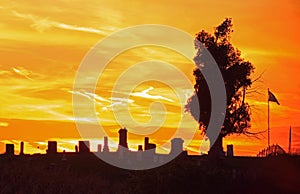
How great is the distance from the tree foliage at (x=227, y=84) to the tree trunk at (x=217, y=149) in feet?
1.96

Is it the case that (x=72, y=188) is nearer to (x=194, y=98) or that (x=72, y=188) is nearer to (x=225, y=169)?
(x=225, y=169)

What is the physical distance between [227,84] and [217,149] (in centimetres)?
627

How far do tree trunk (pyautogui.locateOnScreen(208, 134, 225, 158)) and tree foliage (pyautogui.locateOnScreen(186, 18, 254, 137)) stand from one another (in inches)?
23.5

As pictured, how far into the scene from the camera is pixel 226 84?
6675cm

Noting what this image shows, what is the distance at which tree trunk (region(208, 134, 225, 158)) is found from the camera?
196ft

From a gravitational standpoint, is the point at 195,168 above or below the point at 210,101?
below

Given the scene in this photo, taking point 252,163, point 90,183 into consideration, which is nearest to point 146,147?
point 252,163

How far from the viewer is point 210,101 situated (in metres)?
66.4

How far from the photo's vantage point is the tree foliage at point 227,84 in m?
66.1

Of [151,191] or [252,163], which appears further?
[252,163]

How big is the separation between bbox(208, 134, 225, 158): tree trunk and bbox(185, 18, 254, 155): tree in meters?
0.04

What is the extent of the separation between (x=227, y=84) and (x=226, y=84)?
8 centimetres

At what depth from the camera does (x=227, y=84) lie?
219ft

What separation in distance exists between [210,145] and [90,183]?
2101cm
